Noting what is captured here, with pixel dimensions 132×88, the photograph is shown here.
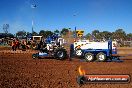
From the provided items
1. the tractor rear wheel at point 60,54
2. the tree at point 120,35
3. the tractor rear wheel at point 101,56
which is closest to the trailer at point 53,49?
the tractor rear wheel at point 60,54

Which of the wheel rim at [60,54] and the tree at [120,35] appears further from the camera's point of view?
the tree at [120,35]

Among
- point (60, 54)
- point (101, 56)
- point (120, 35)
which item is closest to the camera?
point (101, 56)

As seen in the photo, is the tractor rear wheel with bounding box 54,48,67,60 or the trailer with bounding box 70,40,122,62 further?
the tractor rear wheel with bounding box 54,48,67,60

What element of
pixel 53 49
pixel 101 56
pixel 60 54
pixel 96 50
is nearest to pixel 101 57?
pixel 101 56

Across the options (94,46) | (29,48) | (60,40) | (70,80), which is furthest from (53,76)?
(29,48)

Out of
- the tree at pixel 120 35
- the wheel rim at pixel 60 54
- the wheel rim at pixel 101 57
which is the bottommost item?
the wheel rim at pixel 101 57

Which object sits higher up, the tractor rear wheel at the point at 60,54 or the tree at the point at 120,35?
the tree at the point at 120,35

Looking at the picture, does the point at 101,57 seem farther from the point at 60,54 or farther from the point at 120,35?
the point at 120,35

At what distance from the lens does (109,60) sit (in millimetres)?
24672

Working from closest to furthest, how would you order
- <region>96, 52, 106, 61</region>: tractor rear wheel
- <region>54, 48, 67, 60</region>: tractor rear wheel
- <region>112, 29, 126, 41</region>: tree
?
<region>96, 52, 106, 61</region>: tractor rear wheel
<region>54, 48, 67, 60</region>: tractor rear wheel
<region>112, 29, 126, 41</region>: tree

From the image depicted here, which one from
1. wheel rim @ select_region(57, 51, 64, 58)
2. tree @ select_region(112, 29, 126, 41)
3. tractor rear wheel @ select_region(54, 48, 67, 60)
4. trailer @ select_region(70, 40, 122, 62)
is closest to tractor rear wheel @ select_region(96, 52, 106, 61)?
trailer @ select_region(70, 40, 122, 62)

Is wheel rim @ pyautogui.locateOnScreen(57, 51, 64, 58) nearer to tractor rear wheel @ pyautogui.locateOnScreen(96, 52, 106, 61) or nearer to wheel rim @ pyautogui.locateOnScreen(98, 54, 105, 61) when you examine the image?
tractor rear wheel @ pyautogui.locateOnScreen(96, 52, 106, 61)

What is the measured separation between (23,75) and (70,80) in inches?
115

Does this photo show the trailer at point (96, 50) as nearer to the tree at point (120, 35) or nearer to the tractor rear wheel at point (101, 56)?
the tractor rear wheel at point (101, 56)
